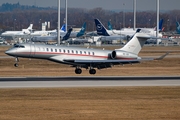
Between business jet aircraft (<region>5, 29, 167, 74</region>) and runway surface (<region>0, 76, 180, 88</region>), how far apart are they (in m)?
2.27

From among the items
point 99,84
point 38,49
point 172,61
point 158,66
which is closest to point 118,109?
point 99,84

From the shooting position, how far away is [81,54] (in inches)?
1876

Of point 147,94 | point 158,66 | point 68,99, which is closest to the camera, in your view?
point 68,99

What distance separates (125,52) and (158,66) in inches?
536

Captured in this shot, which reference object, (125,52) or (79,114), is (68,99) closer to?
(79,114)

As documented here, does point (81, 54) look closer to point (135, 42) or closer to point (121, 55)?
point (121, 55)

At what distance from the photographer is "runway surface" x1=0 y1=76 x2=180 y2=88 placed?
1510 inches

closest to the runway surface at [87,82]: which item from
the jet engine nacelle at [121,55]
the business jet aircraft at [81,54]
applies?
the business jet aircraft at [81,54]

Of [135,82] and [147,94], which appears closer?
[147,94]

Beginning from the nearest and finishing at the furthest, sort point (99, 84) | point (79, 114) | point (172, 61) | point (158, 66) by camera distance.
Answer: point (79, 114) → point (99, 84) → point (158, 66) → point (172, 61)

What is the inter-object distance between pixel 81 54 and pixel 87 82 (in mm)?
7478

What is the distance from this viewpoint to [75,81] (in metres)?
41.3

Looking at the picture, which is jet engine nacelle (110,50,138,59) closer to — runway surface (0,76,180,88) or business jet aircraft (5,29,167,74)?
business jet aircraft (5,29,167,74)

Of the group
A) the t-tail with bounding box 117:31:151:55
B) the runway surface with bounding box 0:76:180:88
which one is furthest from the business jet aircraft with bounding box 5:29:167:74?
the runway surface with bounding box 0:76:180:88
